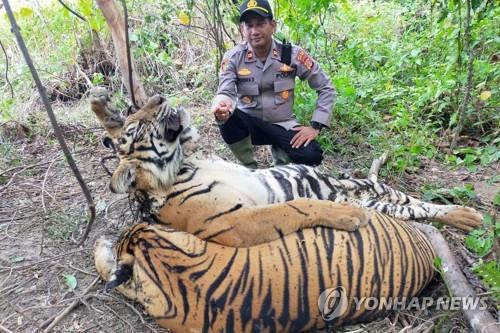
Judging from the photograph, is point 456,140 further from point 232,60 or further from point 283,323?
point 283,323

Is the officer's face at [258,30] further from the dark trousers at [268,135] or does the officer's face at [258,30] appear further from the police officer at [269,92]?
the dark trousers at [268,135]

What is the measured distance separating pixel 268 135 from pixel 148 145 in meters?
1.37

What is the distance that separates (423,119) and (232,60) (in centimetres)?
217

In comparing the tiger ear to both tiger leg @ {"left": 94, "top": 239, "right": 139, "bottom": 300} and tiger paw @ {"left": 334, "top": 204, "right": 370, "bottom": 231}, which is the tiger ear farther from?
tiger paw @ {"left": 334, "top": 204, "right": 370, "bottom": 231}

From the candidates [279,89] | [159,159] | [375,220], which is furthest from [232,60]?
[375,220]

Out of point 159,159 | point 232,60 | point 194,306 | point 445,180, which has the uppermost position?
point 232,60

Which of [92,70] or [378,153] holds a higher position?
[92,70]

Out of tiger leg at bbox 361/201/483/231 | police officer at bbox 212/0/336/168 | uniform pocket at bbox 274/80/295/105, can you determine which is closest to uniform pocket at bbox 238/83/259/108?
police officer at bbox 212/0/336/168

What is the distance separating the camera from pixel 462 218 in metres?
2.99

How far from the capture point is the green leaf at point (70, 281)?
2.77 m

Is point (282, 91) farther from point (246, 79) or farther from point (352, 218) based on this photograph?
point (352, 218)

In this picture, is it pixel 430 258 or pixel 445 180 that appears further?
pixel 445 180

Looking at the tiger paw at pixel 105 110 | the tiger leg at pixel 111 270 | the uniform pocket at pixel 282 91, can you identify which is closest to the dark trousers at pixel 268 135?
the uniform pocket at pixel 282 91

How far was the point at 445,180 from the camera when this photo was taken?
389 cm
